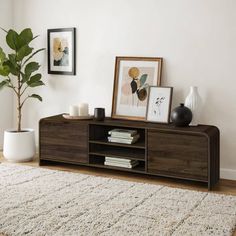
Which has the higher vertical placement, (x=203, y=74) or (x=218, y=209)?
(x=203, y=74)

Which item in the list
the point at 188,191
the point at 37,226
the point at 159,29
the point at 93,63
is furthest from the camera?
the point at 93,63

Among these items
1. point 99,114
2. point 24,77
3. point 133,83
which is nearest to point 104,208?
point 99,114

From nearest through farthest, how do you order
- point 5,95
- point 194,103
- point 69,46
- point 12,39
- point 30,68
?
point 194,103 → point 12,39 → point 30,68 → point 69,46 → point 5,95

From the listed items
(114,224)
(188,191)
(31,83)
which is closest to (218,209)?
(188,191)

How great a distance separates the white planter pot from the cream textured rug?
24.8 inches

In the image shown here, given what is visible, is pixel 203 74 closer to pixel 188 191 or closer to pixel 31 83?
pixel 188 191

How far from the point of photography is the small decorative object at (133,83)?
14.9ft

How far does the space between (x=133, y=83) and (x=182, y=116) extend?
2.61 feet

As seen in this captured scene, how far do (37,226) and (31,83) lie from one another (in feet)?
7.57

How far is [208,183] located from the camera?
389 cm

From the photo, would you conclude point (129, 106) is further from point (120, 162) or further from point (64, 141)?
point (64, 141)

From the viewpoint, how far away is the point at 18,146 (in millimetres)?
4840

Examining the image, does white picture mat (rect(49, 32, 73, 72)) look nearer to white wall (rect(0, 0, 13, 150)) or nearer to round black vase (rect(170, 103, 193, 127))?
white wall (rect(0, 0, 13, 150))

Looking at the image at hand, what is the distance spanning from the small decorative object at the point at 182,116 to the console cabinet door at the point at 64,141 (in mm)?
921
